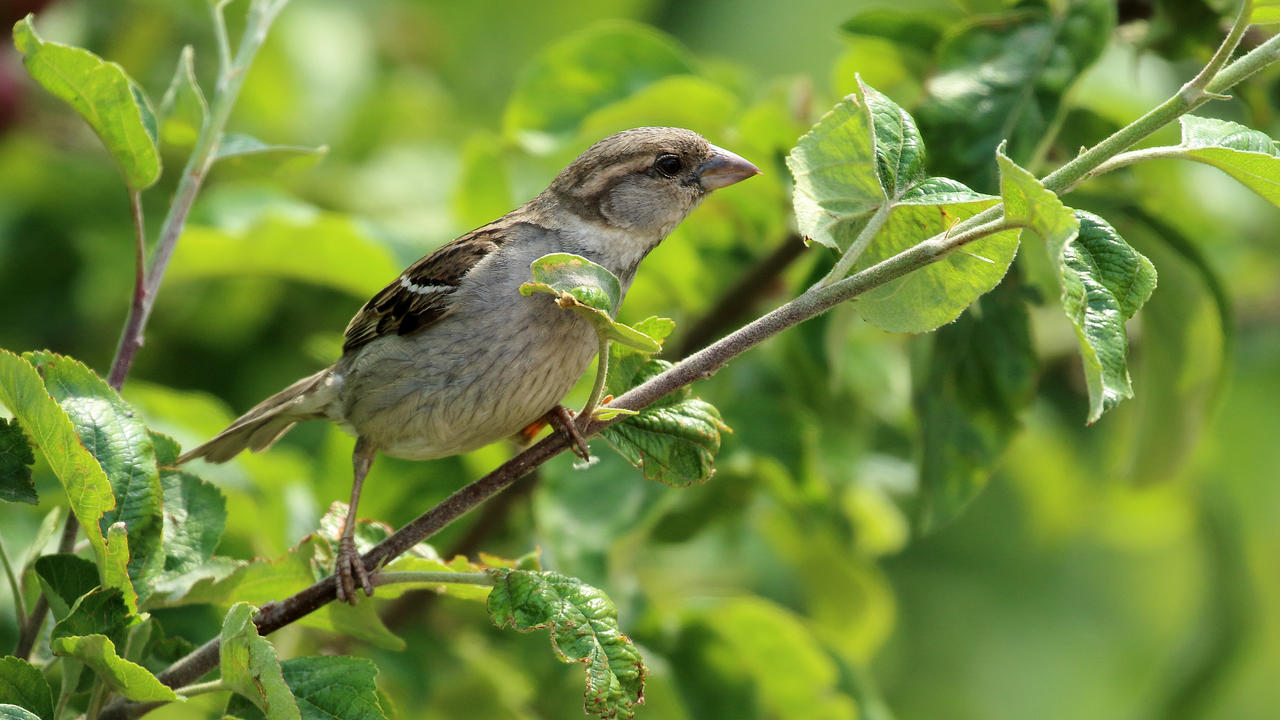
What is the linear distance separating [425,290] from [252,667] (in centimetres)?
134

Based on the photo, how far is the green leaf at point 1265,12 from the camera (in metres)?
1.62

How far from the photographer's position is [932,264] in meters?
1.65

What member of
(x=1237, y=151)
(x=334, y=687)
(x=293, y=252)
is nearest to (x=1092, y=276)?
(x=1237, y=151)

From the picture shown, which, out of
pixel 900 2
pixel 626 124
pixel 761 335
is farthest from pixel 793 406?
pixel 900 2

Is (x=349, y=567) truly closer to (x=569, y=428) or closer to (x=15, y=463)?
(x=569, y=428)

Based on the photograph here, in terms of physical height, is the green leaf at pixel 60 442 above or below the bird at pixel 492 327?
above

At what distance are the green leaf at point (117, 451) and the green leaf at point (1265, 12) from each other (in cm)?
171

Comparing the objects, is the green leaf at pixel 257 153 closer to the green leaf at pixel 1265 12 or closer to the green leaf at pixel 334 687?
the green leaf at pixel 334 687

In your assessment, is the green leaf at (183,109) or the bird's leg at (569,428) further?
the green leaf at (183,109)

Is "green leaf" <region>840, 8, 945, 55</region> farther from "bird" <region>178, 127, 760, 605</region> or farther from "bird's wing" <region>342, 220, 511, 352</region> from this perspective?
"bird's wing" <region>342, 220, 511, 352</region>

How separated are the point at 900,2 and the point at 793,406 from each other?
15.3 ft

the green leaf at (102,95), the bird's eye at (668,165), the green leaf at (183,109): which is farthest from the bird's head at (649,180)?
the green leaf at (102,95)

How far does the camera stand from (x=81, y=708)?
192 cm

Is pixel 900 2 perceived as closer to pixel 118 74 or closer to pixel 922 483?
pixel 922 483
